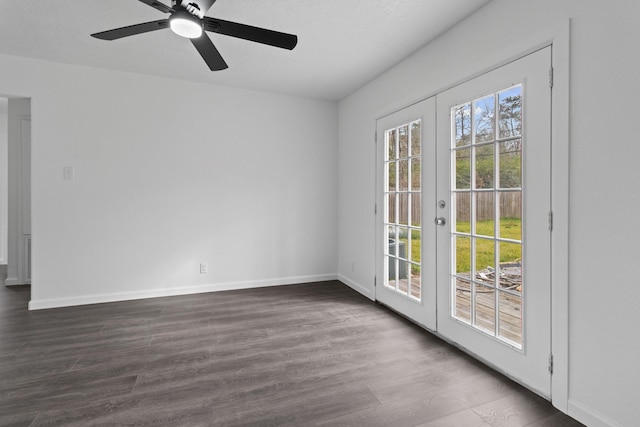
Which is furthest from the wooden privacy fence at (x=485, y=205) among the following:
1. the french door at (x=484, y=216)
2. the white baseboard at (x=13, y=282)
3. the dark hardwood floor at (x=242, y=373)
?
the white baseboard at (x=13, y=282)

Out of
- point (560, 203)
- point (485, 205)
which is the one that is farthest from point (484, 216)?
point (560, 203)

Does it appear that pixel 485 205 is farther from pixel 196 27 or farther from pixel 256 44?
pixel 256 44

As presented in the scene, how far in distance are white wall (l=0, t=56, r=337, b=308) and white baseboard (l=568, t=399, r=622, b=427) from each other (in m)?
3.13

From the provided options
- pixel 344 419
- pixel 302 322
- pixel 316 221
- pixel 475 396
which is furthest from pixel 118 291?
pixel 475 396

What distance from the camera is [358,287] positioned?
158 inches

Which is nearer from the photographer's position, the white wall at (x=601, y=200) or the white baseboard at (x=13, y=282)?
the white wall at (x=601, y=200)

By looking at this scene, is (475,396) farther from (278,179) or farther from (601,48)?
(278,179)

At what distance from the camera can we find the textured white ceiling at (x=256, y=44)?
2316mm

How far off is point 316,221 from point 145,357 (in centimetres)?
264

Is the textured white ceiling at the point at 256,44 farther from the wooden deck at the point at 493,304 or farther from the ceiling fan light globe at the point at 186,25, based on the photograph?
the wooden deck at the point at 493,304

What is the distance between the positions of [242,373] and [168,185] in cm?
248

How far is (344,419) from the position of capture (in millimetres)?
1694

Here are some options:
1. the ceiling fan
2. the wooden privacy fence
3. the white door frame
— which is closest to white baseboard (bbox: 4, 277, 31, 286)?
the ceiling fan

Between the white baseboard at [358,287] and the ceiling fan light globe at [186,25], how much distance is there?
297 centimetres
